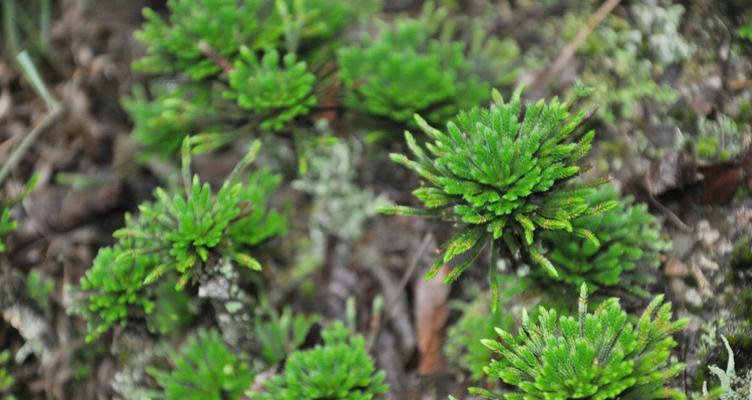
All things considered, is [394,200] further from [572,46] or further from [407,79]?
[572,46]

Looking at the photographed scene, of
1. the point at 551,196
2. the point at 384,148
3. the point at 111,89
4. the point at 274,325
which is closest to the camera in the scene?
the point at 551,196

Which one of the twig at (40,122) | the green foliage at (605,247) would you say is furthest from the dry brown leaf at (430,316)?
the twig at (40,122)

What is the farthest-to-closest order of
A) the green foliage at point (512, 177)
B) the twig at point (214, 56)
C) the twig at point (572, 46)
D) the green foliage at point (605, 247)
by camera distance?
the twig at point (572, 46), the twig at point (214, 56), the green foliage at point (605, 247), the green foliage at point (512, 177)

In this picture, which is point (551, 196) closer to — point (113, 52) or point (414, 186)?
point (414, 186)

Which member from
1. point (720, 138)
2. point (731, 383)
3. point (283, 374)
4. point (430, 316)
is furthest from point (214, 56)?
point (731, 383)

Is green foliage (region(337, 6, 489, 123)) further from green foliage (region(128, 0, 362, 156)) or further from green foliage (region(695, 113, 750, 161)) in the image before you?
green foliage (region(695, 113, 750, 161))

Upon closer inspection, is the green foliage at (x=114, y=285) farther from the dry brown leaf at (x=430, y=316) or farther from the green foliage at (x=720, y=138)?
the green foliage at (x=720, y=138)

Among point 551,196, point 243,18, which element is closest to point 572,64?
point 551,196
